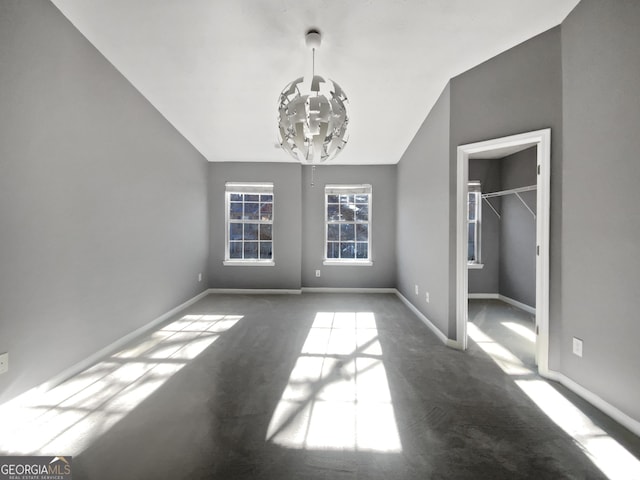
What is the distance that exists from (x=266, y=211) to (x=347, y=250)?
1.74 metres

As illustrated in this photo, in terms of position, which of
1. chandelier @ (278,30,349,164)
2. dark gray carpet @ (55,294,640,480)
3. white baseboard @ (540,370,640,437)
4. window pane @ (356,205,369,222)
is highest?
chandelier @ (278,30,349,164)

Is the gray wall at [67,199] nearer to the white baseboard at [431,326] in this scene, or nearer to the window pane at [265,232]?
the window pane at [265,232]

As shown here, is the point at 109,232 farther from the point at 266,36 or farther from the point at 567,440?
the point at 567,440

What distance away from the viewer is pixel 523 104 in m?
2.09

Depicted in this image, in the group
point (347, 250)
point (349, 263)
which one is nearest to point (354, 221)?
point (347, 250)

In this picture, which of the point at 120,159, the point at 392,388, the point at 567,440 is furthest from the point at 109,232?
the point at 567,440

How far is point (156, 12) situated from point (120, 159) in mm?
1347

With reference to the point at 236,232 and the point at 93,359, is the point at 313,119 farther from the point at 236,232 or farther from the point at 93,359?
the point at 236,232

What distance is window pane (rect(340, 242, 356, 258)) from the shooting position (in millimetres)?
5012

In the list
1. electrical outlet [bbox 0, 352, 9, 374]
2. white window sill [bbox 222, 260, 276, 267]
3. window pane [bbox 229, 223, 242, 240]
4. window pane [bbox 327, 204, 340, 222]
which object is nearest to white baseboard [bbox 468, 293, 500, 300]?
window pane [bbox 327, 204, 340, 222]

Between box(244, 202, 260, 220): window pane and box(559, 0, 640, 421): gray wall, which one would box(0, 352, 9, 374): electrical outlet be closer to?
box(244, 202, 260, 220): window pane

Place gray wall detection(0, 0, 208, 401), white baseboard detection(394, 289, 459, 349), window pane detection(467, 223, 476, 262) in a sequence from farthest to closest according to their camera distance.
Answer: window pane detection(467, 223, 476, 262) < white baseboard detection(394, 289, 459, 349) < gray wall detection(0, 0, 208, 401)

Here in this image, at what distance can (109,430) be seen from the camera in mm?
1439

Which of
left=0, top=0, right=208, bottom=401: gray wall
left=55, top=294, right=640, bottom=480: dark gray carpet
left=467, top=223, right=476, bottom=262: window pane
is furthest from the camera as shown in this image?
left=467, top=223, right=476, bottom=262: window pane
